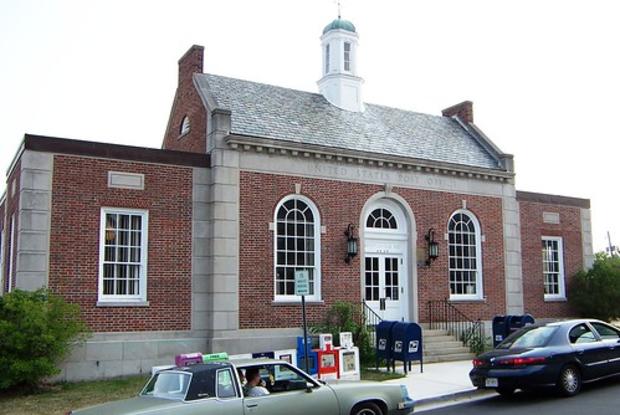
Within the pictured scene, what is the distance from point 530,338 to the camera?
1314 cm

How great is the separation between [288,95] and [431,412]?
41.6ft

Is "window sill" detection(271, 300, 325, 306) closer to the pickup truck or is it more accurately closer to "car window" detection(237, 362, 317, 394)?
the pickup truck

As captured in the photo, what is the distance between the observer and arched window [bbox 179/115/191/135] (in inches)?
822

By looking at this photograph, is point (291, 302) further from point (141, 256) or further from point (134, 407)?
point (134, 407)

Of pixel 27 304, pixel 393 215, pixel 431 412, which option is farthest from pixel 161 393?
pixel 393 215

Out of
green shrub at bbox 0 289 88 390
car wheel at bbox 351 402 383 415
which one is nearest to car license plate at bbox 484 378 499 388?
car wheel at bbox 351 402 383 415

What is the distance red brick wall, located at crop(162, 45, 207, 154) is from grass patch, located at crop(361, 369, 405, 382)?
750 centimetres

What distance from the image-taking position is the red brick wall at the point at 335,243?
17.9m

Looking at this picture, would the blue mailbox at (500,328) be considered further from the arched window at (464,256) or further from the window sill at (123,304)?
the window sill at (123,304)

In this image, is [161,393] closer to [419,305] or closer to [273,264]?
[273,264]

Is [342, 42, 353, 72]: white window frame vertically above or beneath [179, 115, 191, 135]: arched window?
above

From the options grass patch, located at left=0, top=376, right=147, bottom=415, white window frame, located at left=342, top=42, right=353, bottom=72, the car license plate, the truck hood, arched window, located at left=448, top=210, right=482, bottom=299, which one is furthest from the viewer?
white window frame, located at left=342, top=42, right=353, bottom=72

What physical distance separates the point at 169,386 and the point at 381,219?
12609 millimetres

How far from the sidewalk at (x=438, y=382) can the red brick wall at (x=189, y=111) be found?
27.4 feet
